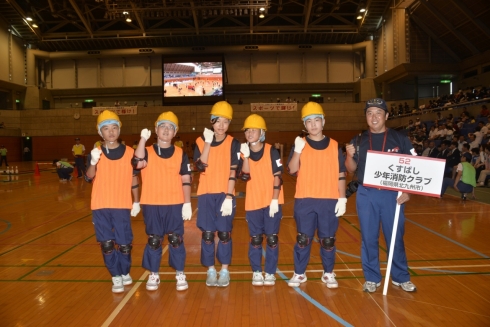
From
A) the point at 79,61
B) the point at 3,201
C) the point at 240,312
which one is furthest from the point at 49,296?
the point at 79,61

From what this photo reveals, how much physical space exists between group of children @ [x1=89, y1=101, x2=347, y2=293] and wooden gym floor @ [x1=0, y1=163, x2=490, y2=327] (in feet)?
0.91

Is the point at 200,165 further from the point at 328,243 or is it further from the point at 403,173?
the point at 403,173

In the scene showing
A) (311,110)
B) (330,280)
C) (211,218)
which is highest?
(311,110)

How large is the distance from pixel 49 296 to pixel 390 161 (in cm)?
388

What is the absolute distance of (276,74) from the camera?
35406 millimetres

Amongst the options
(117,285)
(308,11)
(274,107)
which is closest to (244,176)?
(117,285)

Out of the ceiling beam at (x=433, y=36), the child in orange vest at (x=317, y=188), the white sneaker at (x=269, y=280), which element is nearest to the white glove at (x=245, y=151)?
the child in orange vest at (x=317, y=188)

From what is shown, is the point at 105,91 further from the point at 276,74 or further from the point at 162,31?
the point at 276,74

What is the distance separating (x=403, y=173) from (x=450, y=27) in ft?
83.6

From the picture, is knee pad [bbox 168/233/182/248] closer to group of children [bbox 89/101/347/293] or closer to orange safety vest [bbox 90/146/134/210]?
group of children [bbox 89/101/347/293]

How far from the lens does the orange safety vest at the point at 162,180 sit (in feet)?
14.1

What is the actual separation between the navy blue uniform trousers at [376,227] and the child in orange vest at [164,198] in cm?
189

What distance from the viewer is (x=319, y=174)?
4281mm

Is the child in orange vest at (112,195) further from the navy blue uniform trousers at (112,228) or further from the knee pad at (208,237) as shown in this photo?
the knee pad at (208,237)
